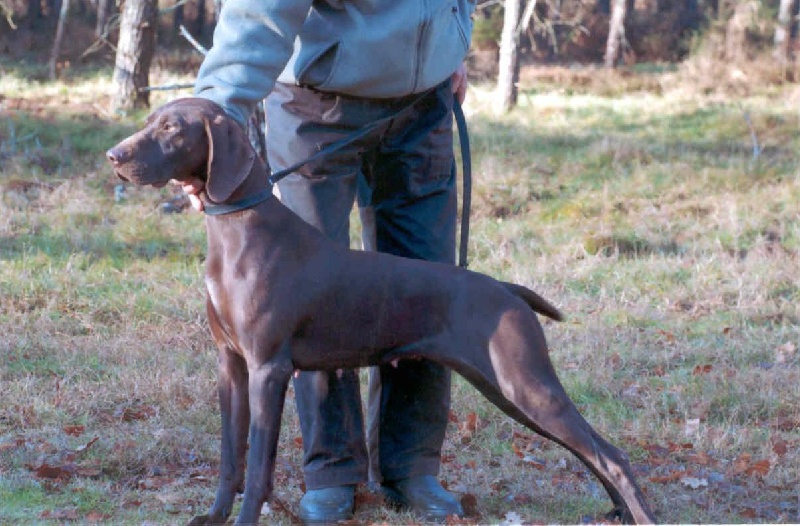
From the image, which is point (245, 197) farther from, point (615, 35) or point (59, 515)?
point (615, 35)

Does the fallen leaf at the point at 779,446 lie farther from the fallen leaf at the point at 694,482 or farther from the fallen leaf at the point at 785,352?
the fallen leaf at the point at 785,352

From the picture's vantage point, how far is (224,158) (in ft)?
11.1

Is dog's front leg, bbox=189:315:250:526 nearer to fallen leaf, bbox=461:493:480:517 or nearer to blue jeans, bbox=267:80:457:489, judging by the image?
blue jeans, bbox=267:80:457:489

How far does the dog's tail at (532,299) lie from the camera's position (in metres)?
3.78

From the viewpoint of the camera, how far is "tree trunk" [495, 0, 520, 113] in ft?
58.5

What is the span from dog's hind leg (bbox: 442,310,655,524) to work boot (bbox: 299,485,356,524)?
0.76 metres

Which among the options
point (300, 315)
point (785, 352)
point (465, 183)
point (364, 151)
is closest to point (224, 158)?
point (300, 315)

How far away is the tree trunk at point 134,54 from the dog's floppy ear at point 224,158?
12.2m

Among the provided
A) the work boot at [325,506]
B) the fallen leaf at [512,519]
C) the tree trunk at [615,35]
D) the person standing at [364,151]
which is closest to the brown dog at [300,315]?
the person standing at [364,151]

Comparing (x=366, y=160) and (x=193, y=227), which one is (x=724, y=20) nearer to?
(x=193, y=227)

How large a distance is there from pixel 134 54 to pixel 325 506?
12630 millimetres

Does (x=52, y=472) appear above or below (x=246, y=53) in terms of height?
below

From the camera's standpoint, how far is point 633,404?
19.5 feet

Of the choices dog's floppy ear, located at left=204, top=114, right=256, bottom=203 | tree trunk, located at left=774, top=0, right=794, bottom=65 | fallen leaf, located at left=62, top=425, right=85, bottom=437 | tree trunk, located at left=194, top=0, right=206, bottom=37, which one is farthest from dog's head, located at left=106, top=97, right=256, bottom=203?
tree trunk, located at left=194, top=0, right=206, bottom=37
